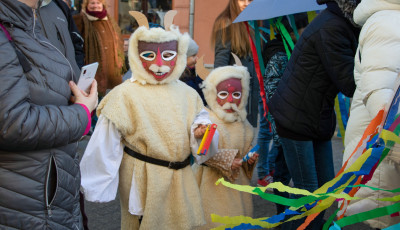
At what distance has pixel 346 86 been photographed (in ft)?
8.75

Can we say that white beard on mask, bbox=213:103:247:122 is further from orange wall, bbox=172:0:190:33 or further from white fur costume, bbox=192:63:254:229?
orange wall, bbox=172:0:190:33

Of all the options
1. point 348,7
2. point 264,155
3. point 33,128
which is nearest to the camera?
point 33,128

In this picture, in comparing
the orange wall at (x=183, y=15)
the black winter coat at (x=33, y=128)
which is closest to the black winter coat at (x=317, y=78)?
the black winter coat at (x=33, y=128)

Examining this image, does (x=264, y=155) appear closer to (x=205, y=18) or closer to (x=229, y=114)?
(x=229, y=114)

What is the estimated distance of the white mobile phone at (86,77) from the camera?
2092 mm

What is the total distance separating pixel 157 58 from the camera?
3.01m

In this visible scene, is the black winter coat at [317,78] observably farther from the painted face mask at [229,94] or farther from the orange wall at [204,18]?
the orange wall at [204,18]

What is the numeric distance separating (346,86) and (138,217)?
60.4 inches

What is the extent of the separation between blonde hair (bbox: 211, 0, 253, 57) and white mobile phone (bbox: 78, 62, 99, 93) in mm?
2527

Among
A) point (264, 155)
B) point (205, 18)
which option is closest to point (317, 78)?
point (264, 155)

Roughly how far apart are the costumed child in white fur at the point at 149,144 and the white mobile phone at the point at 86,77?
675 mm

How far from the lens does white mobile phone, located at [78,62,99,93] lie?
2092mm

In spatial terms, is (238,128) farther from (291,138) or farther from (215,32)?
(215,32)

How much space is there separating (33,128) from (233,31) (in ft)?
9.88
